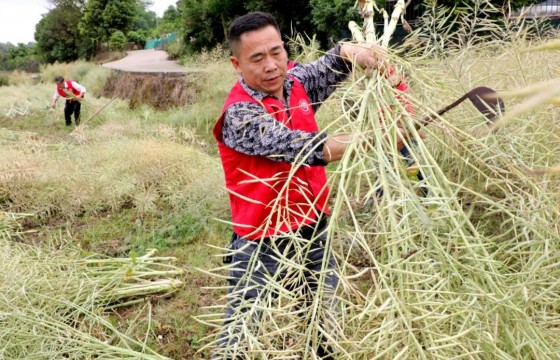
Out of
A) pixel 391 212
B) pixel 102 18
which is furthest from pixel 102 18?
pixel 391 212

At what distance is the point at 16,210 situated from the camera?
18.4 ft

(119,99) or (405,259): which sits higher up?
(405,259)

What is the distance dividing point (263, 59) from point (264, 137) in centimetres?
37

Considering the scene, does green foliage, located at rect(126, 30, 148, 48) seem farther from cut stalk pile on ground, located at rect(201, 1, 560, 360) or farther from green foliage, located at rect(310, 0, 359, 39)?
cut stalk pile on ground, located at rect(201, 1, 560, 360)

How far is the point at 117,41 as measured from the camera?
35.0m

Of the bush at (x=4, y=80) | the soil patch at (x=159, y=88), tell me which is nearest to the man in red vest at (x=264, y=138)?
the soil patch at (x=159, y=88)

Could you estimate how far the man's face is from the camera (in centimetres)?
202

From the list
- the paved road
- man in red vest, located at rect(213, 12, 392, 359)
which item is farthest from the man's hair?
the paved road

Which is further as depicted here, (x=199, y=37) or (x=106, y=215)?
(x=199, y=37)

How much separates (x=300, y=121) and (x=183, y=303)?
1.98 meters

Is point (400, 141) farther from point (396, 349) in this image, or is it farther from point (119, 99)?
point (119, 99)

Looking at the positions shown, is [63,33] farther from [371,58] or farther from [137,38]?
[371,58]

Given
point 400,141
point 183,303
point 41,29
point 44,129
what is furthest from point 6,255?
point 41,29

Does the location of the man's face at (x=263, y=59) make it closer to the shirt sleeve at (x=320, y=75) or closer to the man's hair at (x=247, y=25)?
the man's hair at (x=247, y=25)
